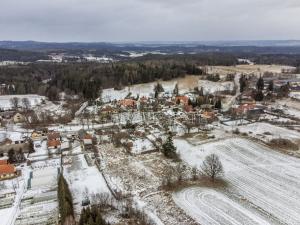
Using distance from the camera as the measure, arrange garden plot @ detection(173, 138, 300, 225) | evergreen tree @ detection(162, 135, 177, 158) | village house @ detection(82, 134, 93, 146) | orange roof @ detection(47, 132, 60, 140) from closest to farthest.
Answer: garden plot @ detection(173, 138, 300, 225)
evergreen tree @ detection(162, 135, 177, 158)
village house @ detection(82, 134, 93, 146)
orange roof @ detection(47, 132, 60, 140)

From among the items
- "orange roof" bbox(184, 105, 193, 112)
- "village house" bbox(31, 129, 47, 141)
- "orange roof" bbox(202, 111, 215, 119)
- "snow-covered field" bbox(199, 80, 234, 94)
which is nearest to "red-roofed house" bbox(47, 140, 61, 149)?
"village house" bbox(31, 129, 47, 141)

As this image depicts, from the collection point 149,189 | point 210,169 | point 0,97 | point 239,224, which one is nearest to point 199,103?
point 210,169

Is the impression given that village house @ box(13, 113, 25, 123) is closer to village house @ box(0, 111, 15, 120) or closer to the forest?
village house @ box(0, 111, 15, 120)

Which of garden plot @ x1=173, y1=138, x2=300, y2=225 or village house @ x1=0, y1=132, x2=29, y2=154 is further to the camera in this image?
village house @ x1=0, y1=132, x2=29, y2=154

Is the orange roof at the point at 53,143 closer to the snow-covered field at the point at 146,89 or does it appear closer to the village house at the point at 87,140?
the village house at the point at 87,140

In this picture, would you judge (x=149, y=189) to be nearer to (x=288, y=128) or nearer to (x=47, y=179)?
(x=47, y=179)

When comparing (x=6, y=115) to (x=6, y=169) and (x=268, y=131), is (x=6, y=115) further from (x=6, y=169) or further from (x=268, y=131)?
(x=268, y=131)

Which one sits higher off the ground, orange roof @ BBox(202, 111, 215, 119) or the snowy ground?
orange roof @ BBox(202, 111, 215, 119)

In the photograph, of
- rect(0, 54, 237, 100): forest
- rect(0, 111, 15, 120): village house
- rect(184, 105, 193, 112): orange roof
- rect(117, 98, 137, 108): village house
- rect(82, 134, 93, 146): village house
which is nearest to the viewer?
rect(82, 134, 93, 146): village house

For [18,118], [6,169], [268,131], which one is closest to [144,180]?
[6,169]
